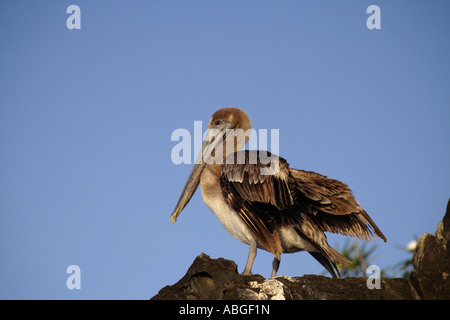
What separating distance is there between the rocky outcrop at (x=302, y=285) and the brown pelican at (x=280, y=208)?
961 mm

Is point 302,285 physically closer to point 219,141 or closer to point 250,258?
point 250,258

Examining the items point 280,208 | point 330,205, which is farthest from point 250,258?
point 330,205

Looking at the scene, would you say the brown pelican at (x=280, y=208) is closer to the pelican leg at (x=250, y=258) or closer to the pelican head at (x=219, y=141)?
the pelican leg at (x=250, y=258)

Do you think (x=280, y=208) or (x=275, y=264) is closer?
(x=280, y=208)

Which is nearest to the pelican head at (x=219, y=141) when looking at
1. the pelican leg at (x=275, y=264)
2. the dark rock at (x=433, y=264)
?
the pelican leg at (x=275, y=264)

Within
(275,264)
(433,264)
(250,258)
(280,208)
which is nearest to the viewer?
(433,264)

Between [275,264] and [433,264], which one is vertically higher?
[433,264]

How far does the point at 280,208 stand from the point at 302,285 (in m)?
1.66

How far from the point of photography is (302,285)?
7551 mm

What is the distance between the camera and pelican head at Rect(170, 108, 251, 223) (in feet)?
33.9

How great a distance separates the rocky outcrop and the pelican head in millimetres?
2826
